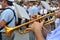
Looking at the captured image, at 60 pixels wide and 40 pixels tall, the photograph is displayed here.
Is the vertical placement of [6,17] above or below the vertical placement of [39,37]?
below

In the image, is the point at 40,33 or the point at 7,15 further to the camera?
the point at 7,15

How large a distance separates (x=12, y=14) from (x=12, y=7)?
0.61 ft

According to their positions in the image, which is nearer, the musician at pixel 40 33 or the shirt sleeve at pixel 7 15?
the musician at pixel 40 33

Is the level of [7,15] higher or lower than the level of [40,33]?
lower

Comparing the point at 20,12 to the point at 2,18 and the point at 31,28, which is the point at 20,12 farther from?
the point at 31,28

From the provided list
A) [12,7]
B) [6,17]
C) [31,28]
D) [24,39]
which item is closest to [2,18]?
[6,17]

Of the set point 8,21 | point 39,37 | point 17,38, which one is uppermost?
point 39,37

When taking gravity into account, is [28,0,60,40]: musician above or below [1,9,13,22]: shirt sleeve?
above

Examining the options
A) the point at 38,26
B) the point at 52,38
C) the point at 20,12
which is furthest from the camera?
the point at 20,12

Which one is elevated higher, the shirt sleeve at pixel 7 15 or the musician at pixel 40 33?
the musician at pixel 40 33

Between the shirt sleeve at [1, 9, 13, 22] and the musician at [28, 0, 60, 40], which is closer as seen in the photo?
the musician at [28, 0, 60, 40]

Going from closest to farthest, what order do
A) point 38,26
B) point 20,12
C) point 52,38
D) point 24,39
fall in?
point 52,38 < point 38,26 < point 20,12 < point 24,39

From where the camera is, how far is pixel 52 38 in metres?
2.41

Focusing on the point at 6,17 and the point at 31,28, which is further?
the point at 6,17
